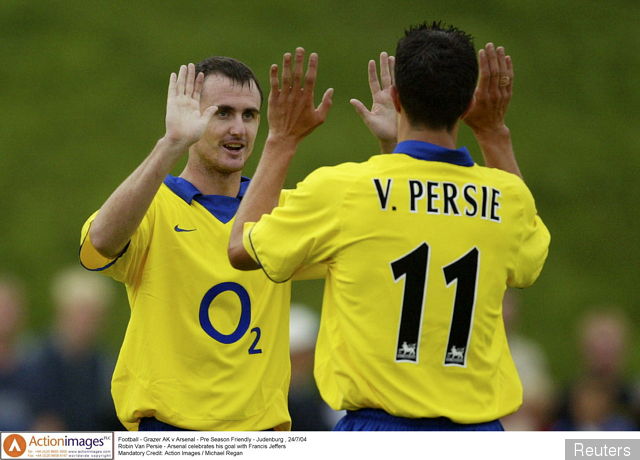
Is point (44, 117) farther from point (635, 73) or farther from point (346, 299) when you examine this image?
point (346, 299)

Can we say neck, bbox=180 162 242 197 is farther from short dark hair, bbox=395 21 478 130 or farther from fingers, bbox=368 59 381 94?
short dark hair, bbox=395 21 478 130

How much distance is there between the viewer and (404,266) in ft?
11.0

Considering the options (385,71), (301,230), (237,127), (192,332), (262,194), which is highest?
(385,71)

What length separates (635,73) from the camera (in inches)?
614

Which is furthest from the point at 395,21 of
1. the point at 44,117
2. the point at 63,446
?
the point at 63,446

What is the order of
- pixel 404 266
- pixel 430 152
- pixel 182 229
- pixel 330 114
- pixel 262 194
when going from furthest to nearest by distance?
1. pixel 330 114
2. pixel 182 229
3. pixel 262 194
4. pixel 430 152
5. pixel 404 266

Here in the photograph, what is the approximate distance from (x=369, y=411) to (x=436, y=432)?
24cm

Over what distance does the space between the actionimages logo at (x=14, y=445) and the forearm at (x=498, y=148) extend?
232 centimetres

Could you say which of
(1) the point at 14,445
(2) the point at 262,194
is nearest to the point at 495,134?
(2) the point at 262,194

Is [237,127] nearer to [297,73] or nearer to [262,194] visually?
→ [297,73]

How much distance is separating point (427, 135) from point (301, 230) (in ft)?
1.78

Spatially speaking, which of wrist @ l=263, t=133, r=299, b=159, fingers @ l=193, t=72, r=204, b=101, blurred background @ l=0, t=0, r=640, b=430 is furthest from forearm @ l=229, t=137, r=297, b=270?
blurred background @ l=0, t=0, r=640, b=430

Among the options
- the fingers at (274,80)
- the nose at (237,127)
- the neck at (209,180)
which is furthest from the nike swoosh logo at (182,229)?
A: the fingers at (274,80)

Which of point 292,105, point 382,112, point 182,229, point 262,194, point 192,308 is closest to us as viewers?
point 262,194
